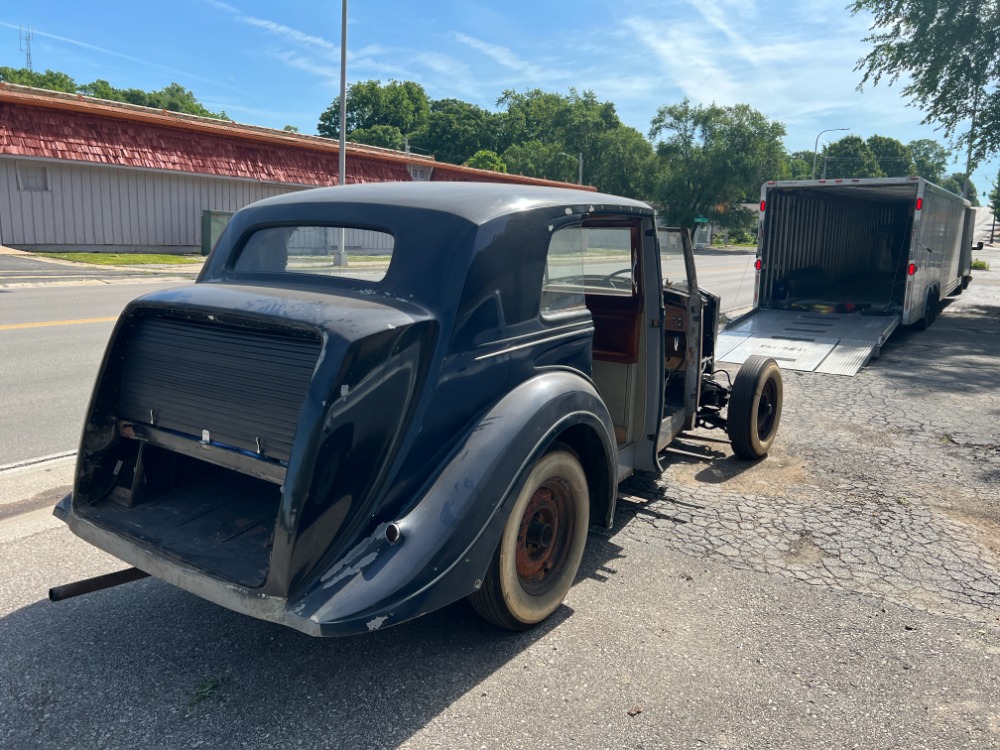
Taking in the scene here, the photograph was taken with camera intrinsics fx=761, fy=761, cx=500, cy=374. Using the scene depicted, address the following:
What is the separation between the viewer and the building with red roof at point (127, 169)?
21.2 metres

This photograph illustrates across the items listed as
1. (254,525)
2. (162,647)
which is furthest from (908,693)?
(162,647)

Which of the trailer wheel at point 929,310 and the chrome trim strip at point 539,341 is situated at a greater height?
the chrome trim strip at point 539,341

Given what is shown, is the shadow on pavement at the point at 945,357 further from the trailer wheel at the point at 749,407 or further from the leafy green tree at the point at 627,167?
the leafy green tree at the point at 627,167

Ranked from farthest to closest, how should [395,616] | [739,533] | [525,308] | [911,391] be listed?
1. [911,391]
2. [739,533]
3. [525,308]
4. [395,616]

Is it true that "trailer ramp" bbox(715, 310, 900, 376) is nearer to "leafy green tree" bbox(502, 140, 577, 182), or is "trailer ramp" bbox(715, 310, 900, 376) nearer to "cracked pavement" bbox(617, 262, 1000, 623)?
"cracked pavement" bbox(617, 262, 1000, 623)

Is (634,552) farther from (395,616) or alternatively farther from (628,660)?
(395,616)

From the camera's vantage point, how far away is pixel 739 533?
175 inches

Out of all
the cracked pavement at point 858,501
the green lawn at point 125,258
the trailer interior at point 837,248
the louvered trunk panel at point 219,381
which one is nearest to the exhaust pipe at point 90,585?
the louvered trunk panel at point 219,381

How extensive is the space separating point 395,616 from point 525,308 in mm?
1395

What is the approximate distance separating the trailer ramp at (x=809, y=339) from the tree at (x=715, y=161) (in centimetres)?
4374

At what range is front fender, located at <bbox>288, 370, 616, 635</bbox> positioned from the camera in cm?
252

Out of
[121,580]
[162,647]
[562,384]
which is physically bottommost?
[162,647]

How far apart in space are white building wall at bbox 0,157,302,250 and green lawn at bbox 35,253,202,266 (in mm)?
949

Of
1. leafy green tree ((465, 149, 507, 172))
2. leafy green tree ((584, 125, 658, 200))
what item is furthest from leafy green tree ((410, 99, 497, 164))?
leafy green tree ((584, 125, 658, 200))
